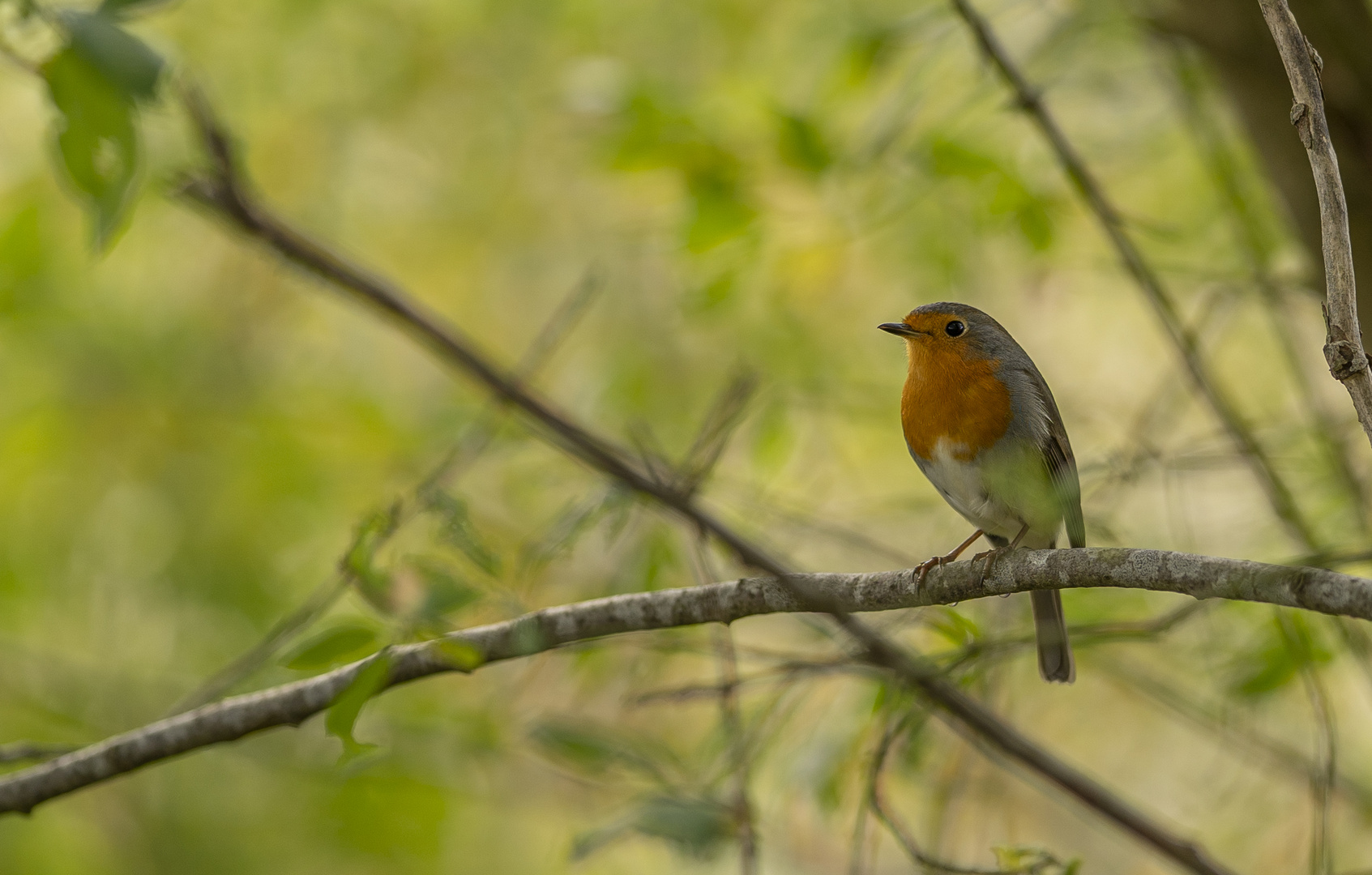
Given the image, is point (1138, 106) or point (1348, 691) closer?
point (1138, 106)

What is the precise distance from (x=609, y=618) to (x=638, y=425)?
483 millimetres

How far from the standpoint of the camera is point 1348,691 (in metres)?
5.93

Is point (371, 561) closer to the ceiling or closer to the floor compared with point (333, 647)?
closer to the ceiling

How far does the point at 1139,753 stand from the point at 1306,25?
4951mm

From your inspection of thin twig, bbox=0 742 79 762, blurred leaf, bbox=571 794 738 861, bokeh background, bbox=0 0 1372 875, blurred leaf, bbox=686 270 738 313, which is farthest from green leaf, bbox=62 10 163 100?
blurred leaf, bbox=686 270 738 313

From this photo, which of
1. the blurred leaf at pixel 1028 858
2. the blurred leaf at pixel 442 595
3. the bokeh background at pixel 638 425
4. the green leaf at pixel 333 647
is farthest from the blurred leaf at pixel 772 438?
the green leaf at pixel 333 647

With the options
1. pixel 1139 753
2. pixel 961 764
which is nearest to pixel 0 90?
pixel 961 764

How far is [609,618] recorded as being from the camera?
2.16 metres

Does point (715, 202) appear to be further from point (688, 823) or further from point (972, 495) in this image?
point (688, 823)

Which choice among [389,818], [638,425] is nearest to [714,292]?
[638,425]

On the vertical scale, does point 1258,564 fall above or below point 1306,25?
below

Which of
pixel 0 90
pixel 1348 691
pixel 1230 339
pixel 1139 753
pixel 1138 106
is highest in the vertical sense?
pixel 1138 106

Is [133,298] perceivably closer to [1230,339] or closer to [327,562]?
[327,562]

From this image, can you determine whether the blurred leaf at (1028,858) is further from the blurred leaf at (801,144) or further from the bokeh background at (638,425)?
the blurred leaf at (801,144)
